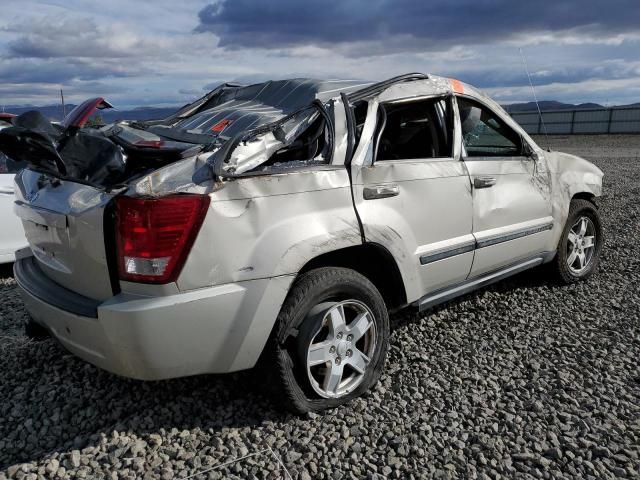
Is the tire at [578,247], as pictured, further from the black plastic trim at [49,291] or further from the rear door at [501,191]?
the black plastic trim at [49,291]

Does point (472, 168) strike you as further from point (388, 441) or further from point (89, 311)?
point (89, 311)

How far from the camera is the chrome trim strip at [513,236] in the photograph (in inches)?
152

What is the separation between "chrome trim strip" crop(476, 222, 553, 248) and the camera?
3.87 meters

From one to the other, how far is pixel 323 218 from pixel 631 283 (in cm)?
360

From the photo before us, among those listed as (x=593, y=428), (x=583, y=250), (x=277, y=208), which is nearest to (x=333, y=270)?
(x=277, y=208)

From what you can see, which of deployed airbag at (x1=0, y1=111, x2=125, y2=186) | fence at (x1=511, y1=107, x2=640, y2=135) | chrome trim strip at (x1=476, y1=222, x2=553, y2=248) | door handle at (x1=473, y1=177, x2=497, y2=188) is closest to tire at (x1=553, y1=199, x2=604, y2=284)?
chrome trim strip at (x1=476, y1=222, x2=553, y2=248)

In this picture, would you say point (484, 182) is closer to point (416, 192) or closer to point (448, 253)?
point (448, 253)

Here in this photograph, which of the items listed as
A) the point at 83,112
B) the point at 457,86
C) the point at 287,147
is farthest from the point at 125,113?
the point at 457,86

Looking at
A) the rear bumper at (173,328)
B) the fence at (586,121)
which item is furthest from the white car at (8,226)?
the fence at (586,121)

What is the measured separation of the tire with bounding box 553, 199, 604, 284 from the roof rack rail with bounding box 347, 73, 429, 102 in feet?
6.80

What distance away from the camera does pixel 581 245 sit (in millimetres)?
5094

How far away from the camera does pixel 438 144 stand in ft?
12.3

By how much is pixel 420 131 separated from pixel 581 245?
223cm

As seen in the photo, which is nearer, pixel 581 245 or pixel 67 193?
pixel 67 193
